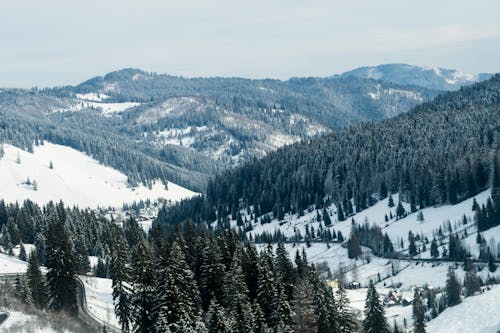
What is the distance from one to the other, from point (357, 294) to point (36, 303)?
88.0 m

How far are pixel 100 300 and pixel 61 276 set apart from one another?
15.3 meters

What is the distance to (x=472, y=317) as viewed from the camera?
475 ft

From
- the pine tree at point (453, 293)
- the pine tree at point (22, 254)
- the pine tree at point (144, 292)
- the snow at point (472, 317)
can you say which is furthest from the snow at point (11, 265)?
the pine tree at point (453, 293)

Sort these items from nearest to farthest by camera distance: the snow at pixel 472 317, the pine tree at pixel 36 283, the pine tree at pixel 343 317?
the pine tree at pixel 343 317 → the pine tree at pixel 36 283 → the snow at pixel 472 317

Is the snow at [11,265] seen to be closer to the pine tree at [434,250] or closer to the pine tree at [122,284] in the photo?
the pine tree at [122,284]

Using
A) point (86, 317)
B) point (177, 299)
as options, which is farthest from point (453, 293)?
point (177, 299)

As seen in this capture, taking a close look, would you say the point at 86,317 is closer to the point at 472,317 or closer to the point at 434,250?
the point at 472,317

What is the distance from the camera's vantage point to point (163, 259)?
71.8 meters

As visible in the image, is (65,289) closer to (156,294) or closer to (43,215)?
(156,294)

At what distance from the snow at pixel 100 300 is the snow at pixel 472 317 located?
2585 inches

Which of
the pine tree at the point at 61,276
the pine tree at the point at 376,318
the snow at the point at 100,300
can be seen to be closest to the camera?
the pine tree at the point at 376,318

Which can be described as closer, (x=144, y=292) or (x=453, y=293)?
(x=144, y=292)

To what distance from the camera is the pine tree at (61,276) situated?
91812 mm

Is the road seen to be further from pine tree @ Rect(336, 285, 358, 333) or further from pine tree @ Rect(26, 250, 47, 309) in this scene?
pine tree @ Rect(336, 285, 358, 333)
